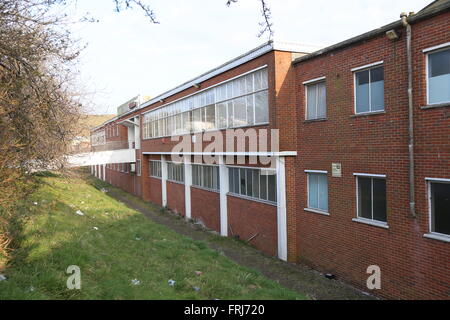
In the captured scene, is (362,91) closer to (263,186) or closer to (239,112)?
(263,186)

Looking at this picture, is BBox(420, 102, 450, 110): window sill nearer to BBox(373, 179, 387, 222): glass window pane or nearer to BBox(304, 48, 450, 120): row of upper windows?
BBox(304, 48, 450, 120): row of upper windows

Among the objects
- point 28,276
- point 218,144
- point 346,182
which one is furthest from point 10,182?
point 218,144

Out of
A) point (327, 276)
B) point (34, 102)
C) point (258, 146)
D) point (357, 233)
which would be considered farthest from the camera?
point (258, 146)

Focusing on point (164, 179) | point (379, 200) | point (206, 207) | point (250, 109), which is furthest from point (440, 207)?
point (164, 179)

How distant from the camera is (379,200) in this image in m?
9.04

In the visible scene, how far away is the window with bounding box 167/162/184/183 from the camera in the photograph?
2189cm

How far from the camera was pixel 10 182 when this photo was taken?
5930mm

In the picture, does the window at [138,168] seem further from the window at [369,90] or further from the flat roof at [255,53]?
the window at [369,90]

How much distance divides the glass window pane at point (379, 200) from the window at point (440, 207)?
4.21 ft

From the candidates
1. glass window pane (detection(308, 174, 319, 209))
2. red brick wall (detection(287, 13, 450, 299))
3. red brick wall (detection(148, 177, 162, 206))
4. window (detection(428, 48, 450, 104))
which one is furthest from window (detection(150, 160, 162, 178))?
window (detection(428, 48, 450, 104))

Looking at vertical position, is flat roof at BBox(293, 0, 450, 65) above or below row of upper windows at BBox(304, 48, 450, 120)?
above

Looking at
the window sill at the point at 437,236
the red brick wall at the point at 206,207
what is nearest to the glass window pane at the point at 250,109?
the red brick wall at the point at 206,207

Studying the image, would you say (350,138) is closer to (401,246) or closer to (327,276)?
(401,246)

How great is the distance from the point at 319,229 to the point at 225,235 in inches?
238
